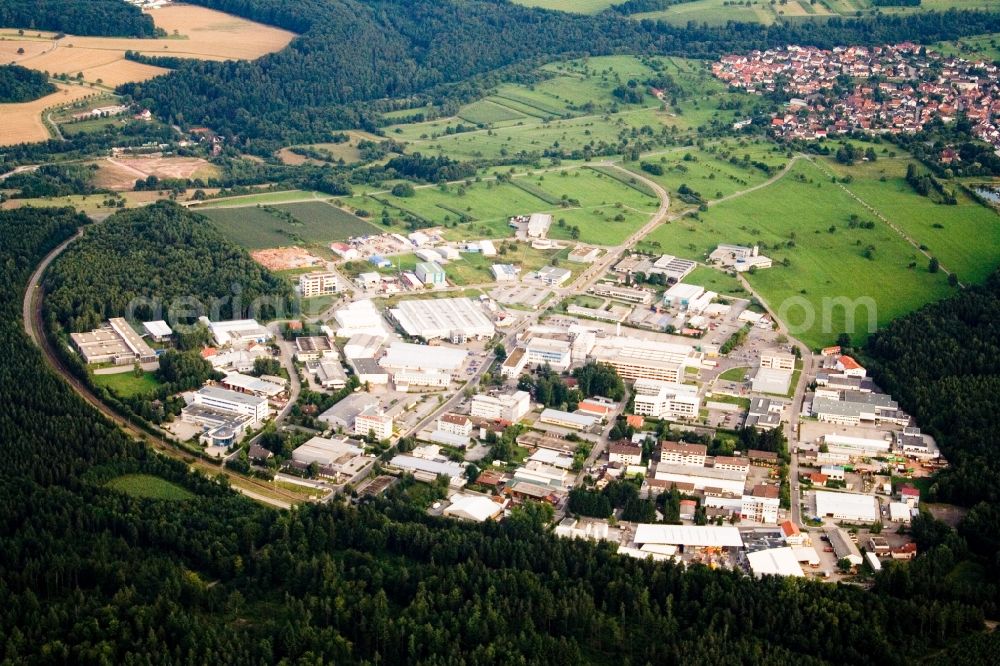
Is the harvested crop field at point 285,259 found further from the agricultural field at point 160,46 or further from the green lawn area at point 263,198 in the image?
the agricultural field at point 160,46

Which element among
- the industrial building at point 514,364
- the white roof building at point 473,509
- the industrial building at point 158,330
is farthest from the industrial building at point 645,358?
the industrial building at point 158,330

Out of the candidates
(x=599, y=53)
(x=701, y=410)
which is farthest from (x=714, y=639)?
(x=599, y=53)

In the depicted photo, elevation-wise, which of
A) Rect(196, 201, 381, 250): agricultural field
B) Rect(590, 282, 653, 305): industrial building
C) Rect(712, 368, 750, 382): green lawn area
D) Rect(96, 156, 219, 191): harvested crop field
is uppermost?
Rect(712, 368, 750, 382): green lawn area

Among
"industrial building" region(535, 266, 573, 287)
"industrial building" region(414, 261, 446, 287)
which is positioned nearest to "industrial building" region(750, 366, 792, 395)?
"industrial building" region(535, 266, 573, 287)

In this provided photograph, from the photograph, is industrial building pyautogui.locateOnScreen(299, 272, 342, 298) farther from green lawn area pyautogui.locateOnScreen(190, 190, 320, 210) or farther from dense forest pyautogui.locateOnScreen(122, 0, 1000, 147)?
dense forest pyautogui.locateOnScreen(122, 0, 1000, 147)

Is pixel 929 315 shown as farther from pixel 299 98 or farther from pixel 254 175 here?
pixel 299 98

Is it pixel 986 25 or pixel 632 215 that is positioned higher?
pixel 986 25

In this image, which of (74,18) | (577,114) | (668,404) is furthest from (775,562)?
(74,18)
